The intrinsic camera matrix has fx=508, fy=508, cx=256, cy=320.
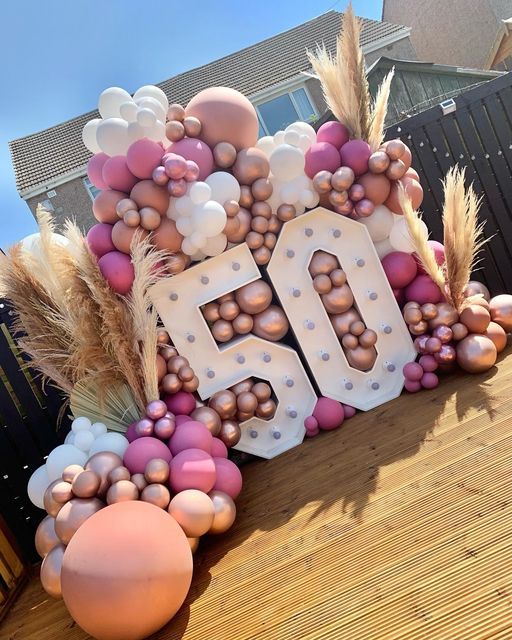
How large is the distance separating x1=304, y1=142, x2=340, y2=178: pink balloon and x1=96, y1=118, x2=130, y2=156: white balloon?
3.36 ft

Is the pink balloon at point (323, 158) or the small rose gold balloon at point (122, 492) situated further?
the pink balloon at point (323, 158)

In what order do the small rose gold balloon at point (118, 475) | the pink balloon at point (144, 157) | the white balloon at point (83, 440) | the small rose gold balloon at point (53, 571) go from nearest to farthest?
the small rose gold balloon at point (53, 571), the small rose gold balloon at point (118, 475), the white balloon at point (83, 440), the pink balloon at point (144, 157)

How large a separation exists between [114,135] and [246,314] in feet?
3.98

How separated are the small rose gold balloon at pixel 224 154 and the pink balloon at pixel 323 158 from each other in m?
0.45

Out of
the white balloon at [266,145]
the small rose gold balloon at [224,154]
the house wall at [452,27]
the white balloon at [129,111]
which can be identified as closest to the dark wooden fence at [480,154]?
the white balloon at [266,145]

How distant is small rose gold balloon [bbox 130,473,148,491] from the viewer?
2088 millimetres

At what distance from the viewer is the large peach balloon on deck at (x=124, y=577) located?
63.7 inches

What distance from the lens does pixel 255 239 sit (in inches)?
114

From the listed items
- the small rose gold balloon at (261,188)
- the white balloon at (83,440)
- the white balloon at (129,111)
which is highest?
the white balloon at (129,111)

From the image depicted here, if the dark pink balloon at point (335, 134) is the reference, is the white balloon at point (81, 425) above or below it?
below

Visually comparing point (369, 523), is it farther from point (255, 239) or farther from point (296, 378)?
point (255, 239)

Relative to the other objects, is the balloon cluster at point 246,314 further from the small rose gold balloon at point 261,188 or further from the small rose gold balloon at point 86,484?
the small rose gold balloon at point 86,484

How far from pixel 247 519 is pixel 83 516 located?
2.41 ft

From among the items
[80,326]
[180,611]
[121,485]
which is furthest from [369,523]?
[80,326]
